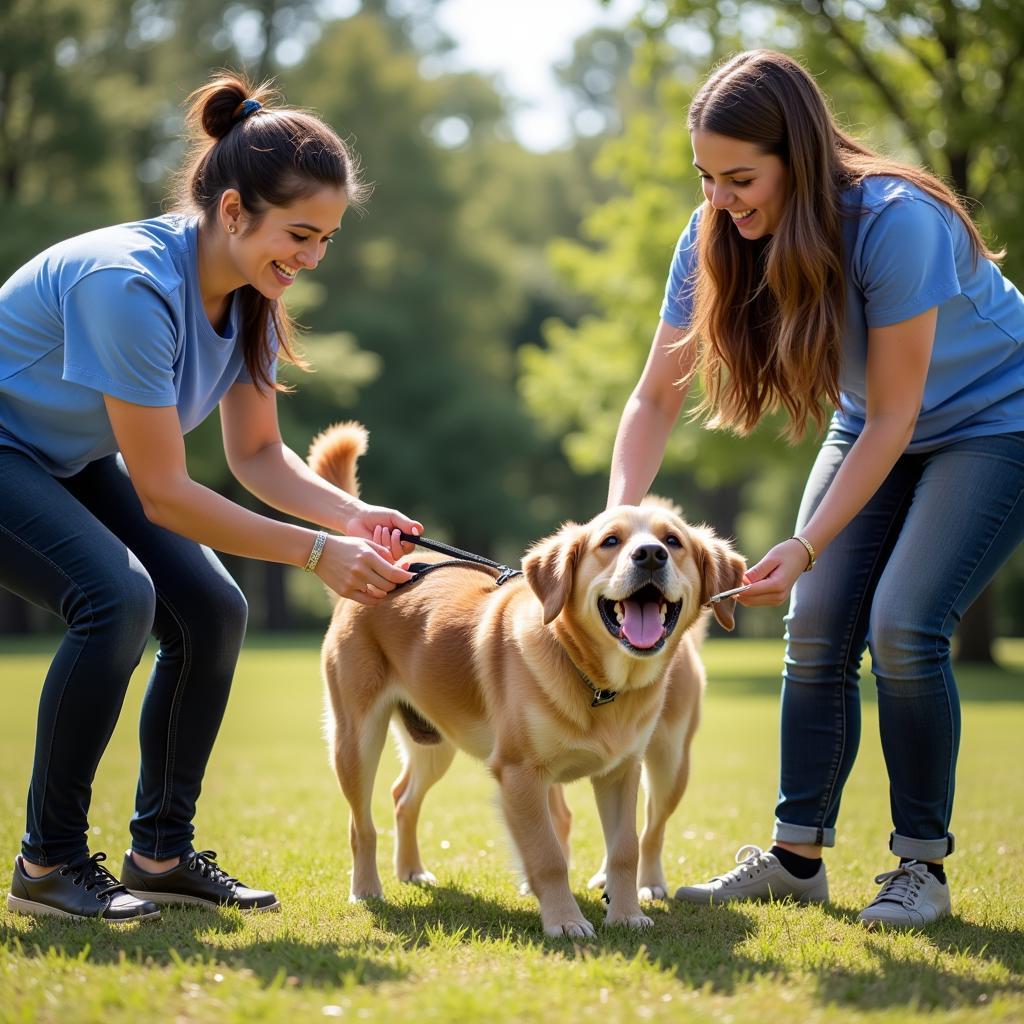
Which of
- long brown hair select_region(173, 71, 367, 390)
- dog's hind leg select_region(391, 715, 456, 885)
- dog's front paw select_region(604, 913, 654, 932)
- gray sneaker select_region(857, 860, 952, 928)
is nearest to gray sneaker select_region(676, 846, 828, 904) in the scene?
gray sneaker select_region(857, 860, 952, 928)

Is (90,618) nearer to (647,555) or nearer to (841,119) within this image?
(647,555)

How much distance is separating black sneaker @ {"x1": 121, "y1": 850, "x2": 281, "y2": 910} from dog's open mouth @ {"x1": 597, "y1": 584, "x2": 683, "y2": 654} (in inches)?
57.3

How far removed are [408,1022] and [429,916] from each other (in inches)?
55.6

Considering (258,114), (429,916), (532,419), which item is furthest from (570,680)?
(532,419)

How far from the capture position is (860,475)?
3922 mm

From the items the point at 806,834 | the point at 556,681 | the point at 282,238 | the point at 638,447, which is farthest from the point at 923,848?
the point at 282,238

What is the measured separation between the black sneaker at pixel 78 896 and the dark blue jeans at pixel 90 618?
0.06m

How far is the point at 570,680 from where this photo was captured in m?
4.15

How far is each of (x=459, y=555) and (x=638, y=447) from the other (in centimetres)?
77

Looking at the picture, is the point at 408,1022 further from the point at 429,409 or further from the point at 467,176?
the point at 467,176

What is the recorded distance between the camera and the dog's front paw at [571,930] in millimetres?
3803

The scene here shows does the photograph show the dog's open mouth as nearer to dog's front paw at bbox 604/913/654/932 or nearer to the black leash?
the black leash

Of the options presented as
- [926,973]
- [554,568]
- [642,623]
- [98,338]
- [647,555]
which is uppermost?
[98,338]

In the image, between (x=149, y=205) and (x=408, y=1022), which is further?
(x=149, y=205)
